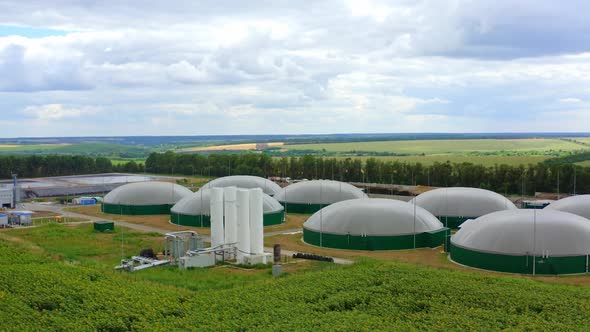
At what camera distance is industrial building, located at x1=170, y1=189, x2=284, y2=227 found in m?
60.4

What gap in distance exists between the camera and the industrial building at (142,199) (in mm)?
69438

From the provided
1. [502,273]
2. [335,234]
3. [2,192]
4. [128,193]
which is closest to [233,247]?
[335,234]

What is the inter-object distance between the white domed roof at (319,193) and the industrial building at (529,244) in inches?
1158

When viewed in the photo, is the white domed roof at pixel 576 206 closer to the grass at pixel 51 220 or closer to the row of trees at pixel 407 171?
the row of trees at pixel 407 171

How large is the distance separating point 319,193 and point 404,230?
24.2m

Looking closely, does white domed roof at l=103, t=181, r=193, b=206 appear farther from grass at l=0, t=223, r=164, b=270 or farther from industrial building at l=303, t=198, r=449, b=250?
industrial building at l=303, t=198, r=449, b=250

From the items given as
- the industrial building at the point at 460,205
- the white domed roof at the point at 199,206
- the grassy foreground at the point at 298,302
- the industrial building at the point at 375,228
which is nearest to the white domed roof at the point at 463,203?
the industrial building at the point at 460,205

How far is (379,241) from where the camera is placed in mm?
46844

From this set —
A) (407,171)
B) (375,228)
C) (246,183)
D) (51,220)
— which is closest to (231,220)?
(375,228)

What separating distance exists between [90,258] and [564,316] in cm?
3202

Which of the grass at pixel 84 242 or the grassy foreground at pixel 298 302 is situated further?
the grass at pixel 84 242

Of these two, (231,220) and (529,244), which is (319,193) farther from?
(529,244)

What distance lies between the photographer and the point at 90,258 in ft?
146

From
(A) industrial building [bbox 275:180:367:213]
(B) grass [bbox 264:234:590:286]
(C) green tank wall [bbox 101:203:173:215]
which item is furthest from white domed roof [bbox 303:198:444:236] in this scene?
(C) green tank wall [bbox 101:203:173:215]
